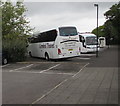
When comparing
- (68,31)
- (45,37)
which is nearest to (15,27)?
(45,37)

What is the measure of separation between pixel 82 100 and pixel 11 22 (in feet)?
70.1

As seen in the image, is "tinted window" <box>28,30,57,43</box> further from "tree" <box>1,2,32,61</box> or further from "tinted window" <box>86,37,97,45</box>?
"tinted window" <box>86,37,97,45</box>

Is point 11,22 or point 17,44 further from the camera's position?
point 11,22

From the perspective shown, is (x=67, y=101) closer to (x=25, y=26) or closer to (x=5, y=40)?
(x=5, y=40)

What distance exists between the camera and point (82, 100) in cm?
710

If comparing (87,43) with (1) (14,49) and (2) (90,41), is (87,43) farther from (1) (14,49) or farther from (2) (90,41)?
(1) (14,49)

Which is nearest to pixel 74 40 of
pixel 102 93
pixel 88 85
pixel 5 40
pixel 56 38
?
pixel 56 38

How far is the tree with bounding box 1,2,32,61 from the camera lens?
2338 cm

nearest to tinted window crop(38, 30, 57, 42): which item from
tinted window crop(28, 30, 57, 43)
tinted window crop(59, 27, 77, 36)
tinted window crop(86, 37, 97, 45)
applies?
tinted window crop(28, 30, 57, 43)

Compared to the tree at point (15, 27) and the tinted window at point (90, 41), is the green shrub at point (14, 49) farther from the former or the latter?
the tinted window at point (90, 41)

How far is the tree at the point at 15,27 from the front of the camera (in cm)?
2338

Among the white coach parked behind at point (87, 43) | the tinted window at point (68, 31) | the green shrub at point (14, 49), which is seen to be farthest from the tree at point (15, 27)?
the white coach parked behind at point (87, 43)

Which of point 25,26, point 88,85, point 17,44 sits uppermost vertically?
point 25,26

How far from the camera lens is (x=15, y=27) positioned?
89.3ft
